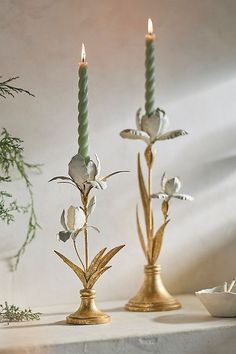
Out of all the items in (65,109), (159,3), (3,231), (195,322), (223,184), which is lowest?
(195,322)

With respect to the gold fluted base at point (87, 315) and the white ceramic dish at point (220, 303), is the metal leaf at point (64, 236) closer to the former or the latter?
the gold fluted base at point (87, 315)

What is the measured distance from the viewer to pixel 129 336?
3.90ft

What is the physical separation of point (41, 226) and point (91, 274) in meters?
0.25

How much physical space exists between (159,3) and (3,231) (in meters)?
0.60

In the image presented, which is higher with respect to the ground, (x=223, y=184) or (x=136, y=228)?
(x=223, y=184)

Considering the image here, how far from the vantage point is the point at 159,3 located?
1.63 metres

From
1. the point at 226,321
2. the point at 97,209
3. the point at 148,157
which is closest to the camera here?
the point at 226,321

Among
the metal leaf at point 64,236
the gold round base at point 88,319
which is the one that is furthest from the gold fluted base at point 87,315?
the metal leaf at point 64,236

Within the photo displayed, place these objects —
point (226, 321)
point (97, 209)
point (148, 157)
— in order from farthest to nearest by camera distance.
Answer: point (97, 209) → point (148, 157) → point (226, 321)

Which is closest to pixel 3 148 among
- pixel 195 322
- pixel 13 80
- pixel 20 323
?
pixel 13 80

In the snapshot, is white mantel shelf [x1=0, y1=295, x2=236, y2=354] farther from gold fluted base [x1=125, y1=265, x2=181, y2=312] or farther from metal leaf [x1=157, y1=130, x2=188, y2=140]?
metal leaf [x1=157, y1=130, x2=188, y2=140]

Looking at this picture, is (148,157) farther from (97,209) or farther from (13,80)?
(13,80)

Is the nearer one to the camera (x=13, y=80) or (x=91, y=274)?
(x=91, y=274)

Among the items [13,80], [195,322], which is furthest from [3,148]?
[195,322]
